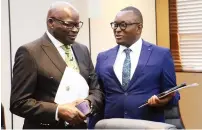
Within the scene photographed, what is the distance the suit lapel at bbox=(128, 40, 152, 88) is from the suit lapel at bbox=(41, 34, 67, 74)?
1.92 ft

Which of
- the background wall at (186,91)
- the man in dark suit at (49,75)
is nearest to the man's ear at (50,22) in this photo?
the man in dark suit at (49,75)

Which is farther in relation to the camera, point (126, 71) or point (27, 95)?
point (126, 71)

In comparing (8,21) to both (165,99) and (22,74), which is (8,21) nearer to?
(22,74)

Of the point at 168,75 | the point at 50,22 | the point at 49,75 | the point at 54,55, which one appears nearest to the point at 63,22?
the point at 50,22

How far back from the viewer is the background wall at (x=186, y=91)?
4.02 meters

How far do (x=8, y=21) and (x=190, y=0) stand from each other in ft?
6.96

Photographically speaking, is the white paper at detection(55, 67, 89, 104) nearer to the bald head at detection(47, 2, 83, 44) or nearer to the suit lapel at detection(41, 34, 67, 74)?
the suit lapel at detection(41, 34, 67, 74)

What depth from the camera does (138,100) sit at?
233 cm

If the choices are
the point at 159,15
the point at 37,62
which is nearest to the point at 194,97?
the point at 159,15

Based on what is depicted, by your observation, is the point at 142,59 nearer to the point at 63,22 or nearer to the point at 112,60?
the point at 112,60

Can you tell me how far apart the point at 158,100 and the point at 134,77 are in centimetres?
22

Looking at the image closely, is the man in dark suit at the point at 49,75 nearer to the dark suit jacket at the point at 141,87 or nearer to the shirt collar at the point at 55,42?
the shirt collar at the point at 55,42

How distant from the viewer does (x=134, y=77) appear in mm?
2340

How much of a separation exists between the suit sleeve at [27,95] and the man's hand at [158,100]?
2.31ft
